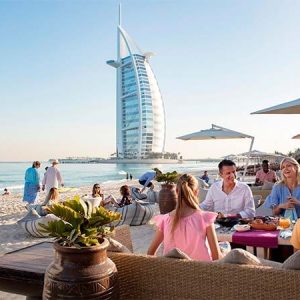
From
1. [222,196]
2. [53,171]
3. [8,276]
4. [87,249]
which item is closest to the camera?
[87,249]

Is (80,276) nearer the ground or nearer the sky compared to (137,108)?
nearer the ground

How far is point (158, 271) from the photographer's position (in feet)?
6.55

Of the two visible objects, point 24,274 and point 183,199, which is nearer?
point 24,274

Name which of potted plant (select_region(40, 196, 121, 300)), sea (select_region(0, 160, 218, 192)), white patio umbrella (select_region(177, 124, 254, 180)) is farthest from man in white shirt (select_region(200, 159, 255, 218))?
sea (select_region(0, 160, 218, 192))

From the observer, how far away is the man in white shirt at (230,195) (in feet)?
13.8

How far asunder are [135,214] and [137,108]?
86.2m

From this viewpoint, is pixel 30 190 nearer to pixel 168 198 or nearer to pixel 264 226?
pixel 168 198

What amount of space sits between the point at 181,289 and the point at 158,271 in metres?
0.14

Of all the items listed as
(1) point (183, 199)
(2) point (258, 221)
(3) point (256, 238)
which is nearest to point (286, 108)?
(2) point (258, 221)

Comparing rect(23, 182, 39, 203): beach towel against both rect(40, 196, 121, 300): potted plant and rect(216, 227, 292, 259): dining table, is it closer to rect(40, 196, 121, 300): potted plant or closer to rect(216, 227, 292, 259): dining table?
rect(216, 227, 292, 259): dining table

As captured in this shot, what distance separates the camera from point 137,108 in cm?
9256

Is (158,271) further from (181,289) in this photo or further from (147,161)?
(147,161)

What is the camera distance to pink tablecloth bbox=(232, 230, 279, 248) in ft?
9.72

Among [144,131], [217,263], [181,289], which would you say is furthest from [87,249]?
[144,131]
